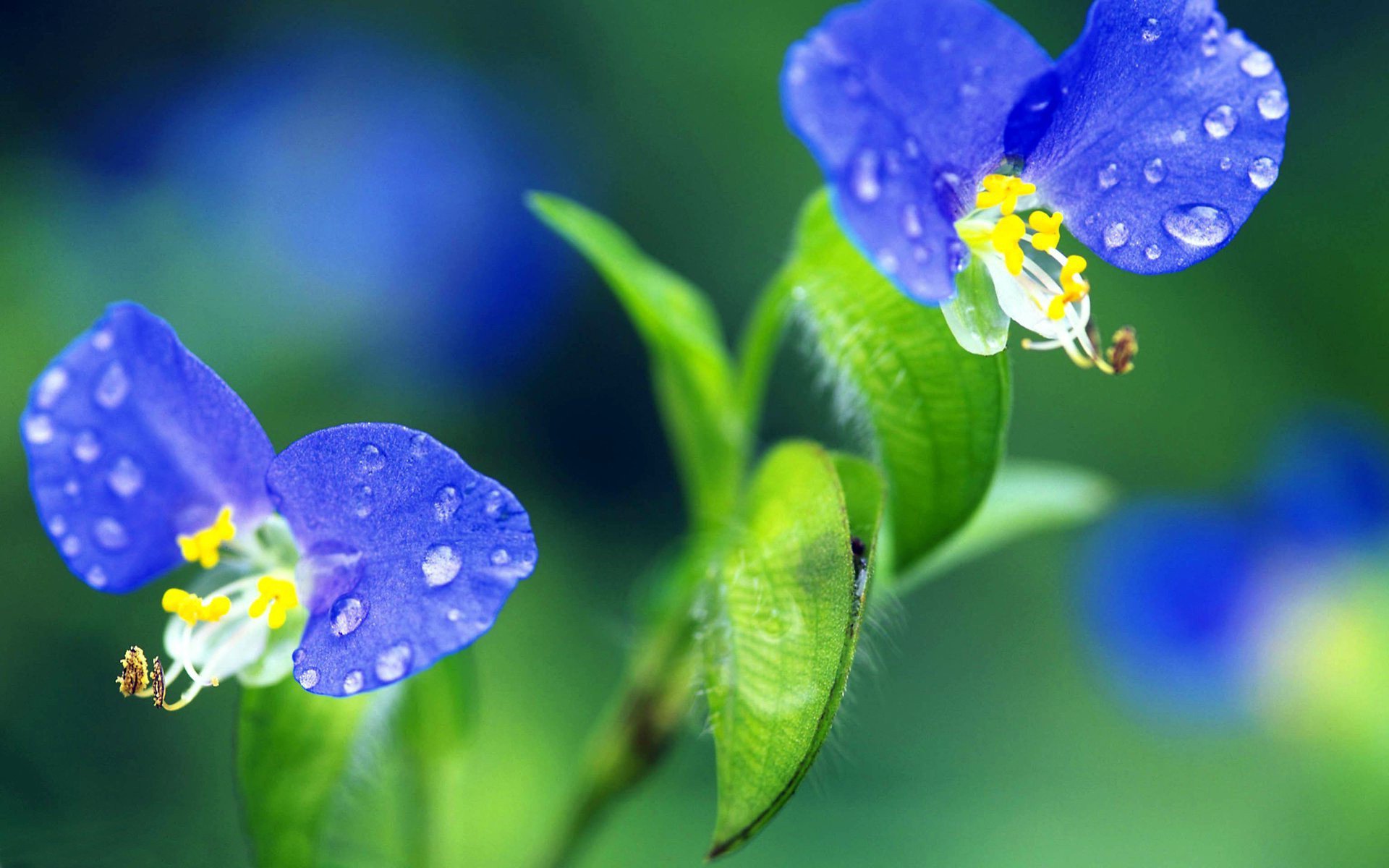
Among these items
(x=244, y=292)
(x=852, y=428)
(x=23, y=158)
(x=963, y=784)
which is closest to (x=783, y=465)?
(x=852, y=428)

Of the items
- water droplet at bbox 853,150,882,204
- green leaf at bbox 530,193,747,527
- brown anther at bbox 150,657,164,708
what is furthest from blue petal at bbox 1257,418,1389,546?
brown anther at bbox 150,657,164,708

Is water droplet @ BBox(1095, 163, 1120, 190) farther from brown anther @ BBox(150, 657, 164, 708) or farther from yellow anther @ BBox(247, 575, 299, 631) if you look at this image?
brown anther @ BBox(150, 657, 164, 708)

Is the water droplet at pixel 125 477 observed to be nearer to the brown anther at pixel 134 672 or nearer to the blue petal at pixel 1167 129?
the brown anther at pixel 134 672

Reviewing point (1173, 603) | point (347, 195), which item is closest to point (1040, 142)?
point (347, 195)

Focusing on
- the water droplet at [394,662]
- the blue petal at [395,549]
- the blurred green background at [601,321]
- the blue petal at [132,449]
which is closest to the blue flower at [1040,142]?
the blue petal at [395,549]

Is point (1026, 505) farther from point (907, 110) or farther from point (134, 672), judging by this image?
point (134, 672)
